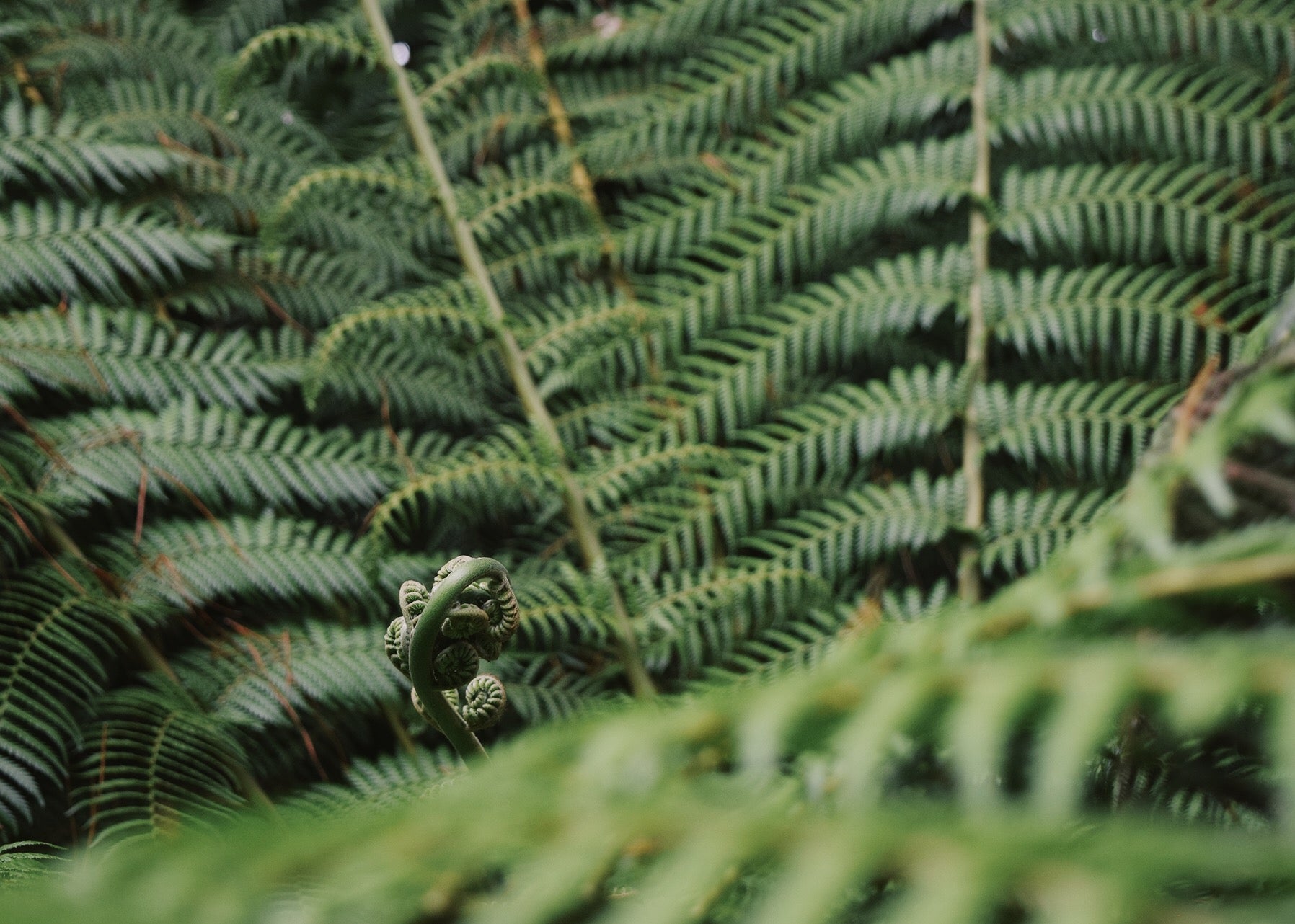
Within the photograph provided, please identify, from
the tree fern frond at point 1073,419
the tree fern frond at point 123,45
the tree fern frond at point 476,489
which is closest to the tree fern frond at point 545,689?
the tree fern frond at point 476,489

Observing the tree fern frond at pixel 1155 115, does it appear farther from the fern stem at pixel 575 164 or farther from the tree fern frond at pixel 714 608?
the tree fern frond at pixel 714 608

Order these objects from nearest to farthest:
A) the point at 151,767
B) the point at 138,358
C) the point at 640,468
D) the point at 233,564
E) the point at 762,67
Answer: the point at 151,767
the point at 233,564
the point at 138,358
the point at 640,468
the point at 762,67

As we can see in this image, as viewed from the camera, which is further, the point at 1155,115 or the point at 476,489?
the point at 1155,115

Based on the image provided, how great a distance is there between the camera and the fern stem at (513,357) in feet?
4.91

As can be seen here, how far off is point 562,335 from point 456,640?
928 millimetres

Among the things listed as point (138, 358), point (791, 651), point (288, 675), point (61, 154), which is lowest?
point (791, 651)

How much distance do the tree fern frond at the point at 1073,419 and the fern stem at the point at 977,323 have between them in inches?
0.9

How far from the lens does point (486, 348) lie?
179 centimetres

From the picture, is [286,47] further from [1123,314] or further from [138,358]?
[1123,314]

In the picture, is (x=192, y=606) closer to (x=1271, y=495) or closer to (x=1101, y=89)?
(x=1271, y=495)

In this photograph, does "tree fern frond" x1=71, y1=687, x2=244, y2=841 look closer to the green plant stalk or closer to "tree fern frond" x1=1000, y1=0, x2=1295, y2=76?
the green plant stalk

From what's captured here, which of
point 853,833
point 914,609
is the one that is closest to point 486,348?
point 914,609

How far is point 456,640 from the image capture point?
89 cm

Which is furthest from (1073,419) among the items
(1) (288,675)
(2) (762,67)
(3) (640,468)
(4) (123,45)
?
(4) (123,45)
